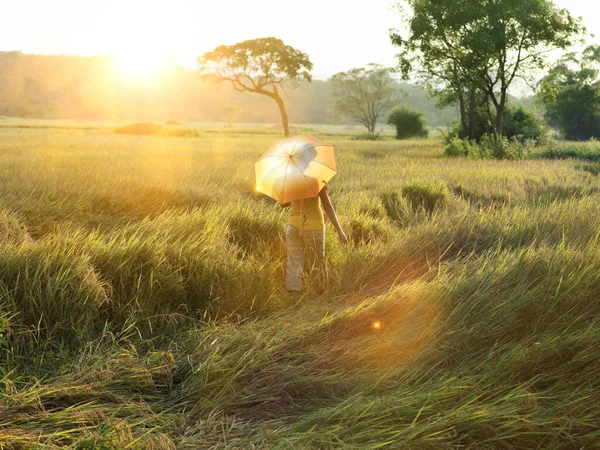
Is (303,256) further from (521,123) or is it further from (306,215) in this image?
(521,123)

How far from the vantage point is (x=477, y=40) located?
72.4ft

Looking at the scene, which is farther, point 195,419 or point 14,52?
point 14,52

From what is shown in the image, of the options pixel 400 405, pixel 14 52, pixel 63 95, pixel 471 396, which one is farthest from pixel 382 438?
pixel 14 52

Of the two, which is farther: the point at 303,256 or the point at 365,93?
the point at 365,93

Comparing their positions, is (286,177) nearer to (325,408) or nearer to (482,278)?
(482,278)

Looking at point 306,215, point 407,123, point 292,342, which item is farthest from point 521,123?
point 292,342

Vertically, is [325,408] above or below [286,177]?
below

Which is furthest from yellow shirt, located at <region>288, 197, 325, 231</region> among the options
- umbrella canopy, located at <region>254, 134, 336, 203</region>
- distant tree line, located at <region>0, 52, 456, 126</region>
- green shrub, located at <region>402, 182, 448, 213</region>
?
distant tree line, located at <region>0, 52, 456, 126</region>

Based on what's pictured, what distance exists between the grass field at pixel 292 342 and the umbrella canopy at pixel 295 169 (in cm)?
77

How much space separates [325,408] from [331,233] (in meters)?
3.31

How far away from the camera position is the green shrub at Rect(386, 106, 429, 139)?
4659 cm

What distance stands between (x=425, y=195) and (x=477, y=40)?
613 inches

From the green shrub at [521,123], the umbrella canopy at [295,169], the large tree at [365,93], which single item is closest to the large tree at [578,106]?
the green shrub at [521,123]

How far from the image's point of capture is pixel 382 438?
240cm
